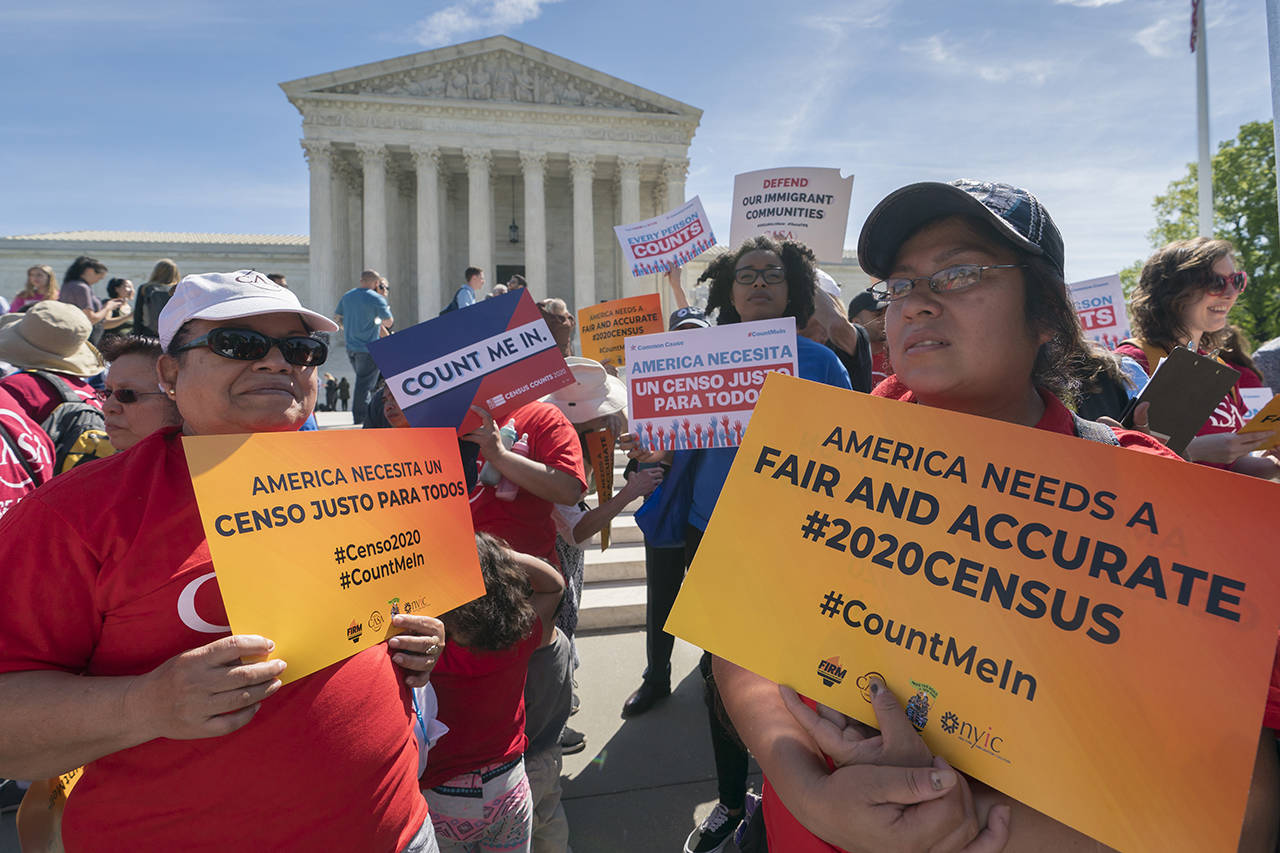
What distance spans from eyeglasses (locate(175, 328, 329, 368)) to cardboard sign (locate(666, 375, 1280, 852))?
1.26 m

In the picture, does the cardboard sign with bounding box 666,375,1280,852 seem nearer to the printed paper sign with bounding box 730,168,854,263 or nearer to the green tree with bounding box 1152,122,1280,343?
the printed paper sign with bounding box 730,168,854,263

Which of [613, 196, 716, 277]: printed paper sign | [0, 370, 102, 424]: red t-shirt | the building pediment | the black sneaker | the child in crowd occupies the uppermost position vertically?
the building pediment

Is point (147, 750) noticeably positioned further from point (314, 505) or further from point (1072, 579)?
point (1072, 579)

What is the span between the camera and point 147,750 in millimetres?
1308

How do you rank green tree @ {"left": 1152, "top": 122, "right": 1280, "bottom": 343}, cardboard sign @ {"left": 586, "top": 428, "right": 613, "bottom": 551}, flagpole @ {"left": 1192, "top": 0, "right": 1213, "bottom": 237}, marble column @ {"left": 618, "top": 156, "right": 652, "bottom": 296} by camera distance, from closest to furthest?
cardboard sign @ {"left": 586, "top": 428, "right": 613, "bottom": 551}, flagpole @ {"left": 1192, "top": 0, "right": 1213, "bottom": 237}, green tree @ {"left": 1152, "top": 122, "right": 1280, "bottom": 343}, marble column @ {"left": 618, "top": 156, "right": 652, "bottom": 296}

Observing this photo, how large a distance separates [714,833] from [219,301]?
109 inches

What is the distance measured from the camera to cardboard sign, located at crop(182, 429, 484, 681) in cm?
125

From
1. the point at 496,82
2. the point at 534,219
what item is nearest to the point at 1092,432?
the point at 534,219

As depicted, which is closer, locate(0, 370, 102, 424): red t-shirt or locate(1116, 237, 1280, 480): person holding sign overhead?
locate(1116, 237, 1280, 480): person holding sign overhead

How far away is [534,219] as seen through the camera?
3123cm

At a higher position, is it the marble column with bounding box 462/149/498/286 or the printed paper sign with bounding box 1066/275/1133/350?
the marble column with bounding box 462/149/498/286

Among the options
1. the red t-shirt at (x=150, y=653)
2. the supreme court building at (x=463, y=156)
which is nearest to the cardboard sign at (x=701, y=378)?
the red t-shirt at (x=150, y=653)

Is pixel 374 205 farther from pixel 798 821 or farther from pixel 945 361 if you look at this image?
pixel 798 821

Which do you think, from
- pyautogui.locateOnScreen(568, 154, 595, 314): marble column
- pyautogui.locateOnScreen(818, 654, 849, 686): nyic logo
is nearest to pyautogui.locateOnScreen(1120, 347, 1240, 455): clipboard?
pyautogui.locateOnScreen(818, 654, 849, 686): nyic logo
